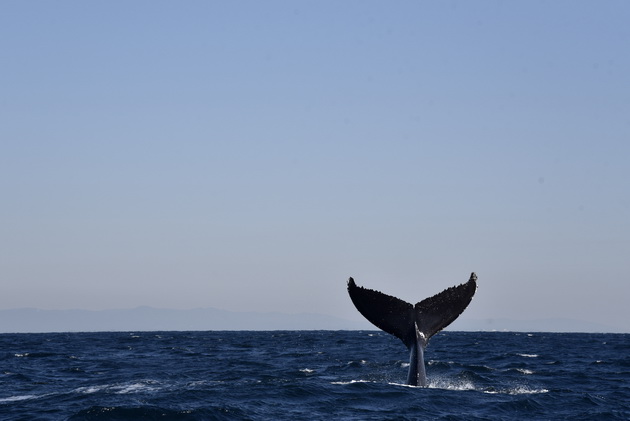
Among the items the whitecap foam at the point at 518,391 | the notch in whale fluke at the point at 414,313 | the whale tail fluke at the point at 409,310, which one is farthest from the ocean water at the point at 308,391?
the whale tail fluke at the point at 409,310

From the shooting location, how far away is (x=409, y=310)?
19047 mm

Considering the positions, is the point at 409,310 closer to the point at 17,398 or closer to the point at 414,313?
the point at 414,313

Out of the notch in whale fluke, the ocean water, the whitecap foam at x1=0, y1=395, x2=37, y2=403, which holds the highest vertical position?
the notch in whale fluke

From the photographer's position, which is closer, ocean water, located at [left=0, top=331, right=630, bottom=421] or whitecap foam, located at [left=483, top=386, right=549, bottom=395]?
ocean water, located at [left=0, top=331, right=630, bottom=421]

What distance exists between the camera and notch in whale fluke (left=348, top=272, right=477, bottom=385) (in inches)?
723

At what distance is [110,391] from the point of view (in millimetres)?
19438

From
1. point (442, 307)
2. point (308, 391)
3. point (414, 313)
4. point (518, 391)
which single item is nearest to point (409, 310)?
point (414, 313)

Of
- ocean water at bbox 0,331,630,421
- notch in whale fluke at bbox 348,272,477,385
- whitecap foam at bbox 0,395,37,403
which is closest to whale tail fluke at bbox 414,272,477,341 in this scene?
notch in whale fluke at bbox 348,272,477,385

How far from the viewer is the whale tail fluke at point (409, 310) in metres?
18.4

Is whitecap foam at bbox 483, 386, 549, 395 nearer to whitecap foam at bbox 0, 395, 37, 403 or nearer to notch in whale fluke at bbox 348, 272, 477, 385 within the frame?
notch in whale fluke at bbox 348, 272, 477, 385

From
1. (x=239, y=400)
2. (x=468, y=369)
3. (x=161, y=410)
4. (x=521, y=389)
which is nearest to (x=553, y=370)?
(x=468, y=369)

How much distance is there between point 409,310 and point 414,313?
0.42 feet

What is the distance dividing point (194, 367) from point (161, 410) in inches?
490

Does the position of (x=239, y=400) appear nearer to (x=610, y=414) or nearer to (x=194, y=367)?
(x=610, y=414)
